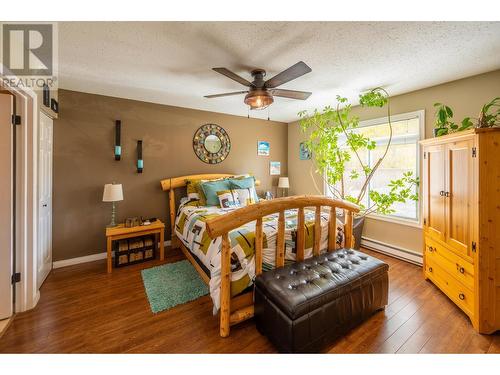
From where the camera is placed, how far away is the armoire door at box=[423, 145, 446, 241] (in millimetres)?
2121

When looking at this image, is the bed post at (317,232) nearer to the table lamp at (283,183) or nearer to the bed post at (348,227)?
the bed post at (348,227)

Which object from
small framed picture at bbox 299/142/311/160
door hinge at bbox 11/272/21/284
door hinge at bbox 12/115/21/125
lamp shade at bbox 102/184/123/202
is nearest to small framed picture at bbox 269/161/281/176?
small framed picture at bbox 299/142/311/160

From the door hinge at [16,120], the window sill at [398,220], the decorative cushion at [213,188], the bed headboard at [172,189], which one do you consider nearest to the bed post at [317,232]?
the decorative cushion at [213,188]

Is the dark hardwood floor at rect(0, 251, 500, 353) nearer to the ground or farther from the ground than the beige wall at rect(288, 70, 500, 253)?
nearer to the ground

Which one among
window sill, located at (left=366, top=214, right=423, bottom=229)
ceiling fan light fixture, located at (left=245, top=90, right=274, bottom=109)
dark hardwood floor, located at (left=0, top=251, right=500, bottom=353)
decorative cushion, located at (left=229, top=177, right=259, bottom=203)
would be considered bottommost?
dark hardwood floor, located at (left=0, top=251, right=500, bottom=353)

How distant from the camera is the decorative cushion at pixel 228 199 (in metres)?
3.11

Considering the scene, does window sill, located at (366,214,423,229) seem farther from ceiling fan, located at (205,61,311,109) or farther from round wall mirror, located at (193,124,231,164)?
round wall mirror, located at (193,124,231,164)

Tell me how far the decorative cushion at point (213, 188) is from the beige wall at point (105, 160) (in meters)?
0.63

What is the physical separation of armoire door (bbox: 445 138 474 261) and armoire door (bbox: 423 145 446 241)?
8 cm

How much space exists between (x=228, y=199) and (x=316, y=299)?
2.00 m

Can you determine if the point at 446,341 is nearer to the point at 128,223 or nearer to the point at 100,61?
the point at 128,223

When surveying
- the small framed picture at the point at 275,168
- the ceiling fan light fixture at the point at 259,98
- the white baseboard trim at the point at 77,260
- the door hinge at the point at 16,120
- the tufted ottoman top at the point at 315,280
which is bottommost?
the white baseboard trim at the point at 77,260

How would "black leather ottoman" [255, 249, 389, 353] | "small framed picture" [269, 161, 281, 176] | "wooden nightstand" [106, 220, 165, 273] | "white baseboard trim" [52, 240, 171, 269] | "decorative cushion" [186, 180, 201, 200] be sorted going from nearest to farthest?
"black leather ottoman" [255, 249, 389, 353] → "wooden nightstand" [106, 220, 165, 273] → "white baseboard trim" [52, 240, 171, 269] → "decorative cushion" [186, 180, 201, 200] → "small framed picture" [269, 161, 281, 176]

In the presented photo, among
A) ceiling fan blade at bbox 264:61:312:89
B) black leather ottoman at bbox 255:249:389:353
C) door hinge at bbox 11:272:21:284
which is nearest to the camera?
black leather ottoman at bbox 255:249:389:353
